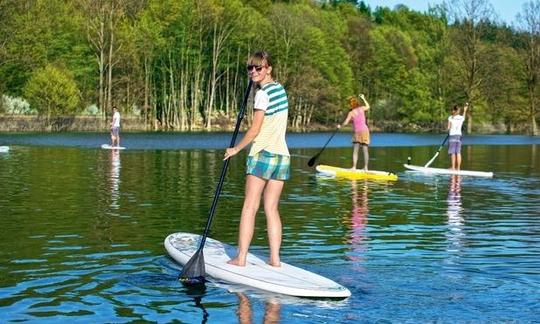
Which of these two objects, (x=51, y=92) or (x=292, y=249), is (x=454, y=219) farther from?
(x=51, y=92)

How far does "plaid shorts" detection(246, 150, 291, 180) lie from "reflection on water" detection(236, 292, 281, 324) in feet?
4.46

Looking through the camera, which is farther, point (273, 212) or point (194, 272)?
point (273, 212)

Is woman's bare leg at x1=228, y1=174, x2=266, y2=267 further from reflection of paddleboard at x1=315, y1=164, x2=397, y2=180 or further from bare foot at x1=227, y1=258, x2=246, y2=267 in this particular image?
reflection of paddleboard at x1=315, y1=164, x2=397, y2=180

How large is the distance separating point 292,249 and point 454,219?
4.73 metres

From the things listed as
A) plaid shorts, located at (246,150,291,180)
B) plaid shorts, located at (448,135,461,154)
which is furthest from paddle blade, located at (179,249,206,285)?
plaid shorts, located at (448,135,461,154)

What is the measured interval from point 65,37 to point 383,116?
155 ft

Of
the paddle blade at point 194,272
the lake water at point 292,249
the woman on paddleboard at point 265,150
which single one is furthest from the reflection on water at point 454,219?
the paddle blade at point 194,272

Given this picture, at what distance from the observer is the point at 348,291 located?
798 centimetres

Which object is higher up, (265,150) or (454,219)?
(265,150)

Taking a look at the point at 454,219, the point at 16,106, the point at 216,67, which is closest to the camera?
the point at 454,219

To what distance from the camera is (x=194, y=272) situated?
28.4 feet

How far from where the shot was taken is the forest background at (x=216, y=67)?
269ft

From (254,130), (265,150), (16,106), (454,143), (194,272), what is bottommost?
(194,272)

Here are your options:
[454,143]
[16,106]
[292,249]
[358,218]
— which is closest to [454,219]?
[358,218]
